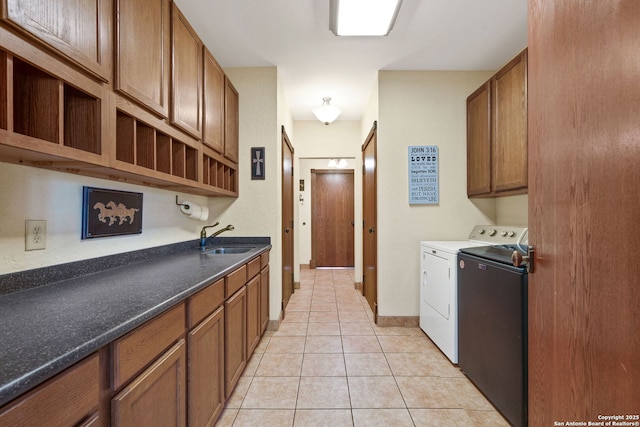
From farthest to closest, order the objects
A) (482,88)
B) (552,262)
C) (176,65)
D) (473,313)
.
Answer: (482,88)
(473,313)
(176,65)
(552,262)

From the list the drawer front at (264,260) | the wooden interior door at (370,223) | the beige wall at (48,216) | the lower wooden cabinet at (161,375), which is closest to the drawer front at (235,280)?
the lower wooden cabinet at (161,375)

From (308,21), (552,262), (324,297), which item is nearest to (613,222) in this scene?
(552,262)

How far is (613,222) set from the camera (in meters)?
0.64

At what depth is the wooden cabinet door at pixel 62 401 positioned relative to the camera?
19.9 inches

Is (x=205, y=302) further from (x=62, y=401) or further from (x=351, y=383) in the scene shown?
(x=351, y=383)

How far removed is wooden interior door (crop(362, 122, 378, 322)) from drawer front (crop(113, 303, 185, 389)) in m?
2.23

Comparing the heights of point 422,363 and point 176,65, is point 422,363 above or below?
below

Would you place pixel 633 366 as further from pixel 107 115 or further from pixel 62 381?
pixel 107 115

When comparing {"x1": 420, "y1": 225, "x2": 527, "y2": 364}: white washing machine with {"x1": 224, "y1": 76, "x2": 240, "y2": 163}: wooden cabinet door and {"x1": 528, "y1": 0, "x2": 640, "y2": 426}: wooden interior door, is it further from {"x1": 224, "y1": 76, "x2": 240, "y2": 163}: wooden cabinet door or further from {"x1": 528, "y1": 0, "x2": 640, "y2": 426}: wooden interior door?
{"x1": 224, "y1": 76, "x2": 240, "y2": 163}: wooden cabinet door

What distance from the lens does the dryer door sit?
7.08 feet

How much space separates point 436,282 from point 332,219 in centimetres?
362

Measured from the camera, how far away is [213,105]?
6.97 feet

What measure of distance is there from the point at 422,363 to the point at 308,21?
9.26 feet

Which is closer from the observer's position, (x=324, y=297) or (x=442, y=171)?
(x=442, y=171)
